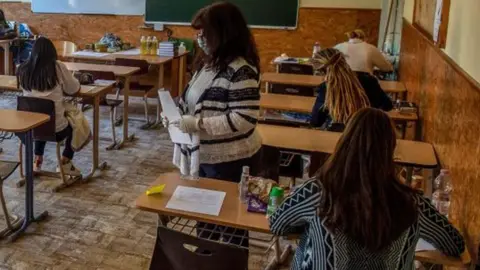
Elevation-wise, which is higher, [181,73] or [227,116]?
[227,116]

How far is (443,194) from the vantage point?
2193 millimetres

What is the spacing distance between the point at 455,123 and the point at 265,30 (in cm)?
496

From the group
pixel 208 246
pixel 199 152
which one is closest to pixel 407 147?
pixel 199 152

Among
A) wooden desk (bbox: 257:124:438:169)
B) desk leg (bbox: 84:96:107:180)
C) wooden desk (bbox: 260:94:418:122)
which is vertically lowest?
desk leg (bbox: 84:96:107:180)

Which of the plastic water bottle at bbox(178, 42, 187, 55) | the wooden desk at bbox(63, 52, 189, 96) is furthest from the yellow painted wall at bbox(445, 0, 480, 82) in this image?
the plastic water bottle at bbox(178, 42, 187, 55)

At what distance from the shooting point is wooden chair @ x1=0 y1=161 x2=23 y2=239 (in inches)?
121

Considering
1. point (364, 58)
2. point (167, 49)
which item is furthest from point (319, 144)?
point (167, 49)

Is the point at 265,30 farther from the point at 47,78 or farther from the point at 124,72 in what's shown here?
the point at 47,78

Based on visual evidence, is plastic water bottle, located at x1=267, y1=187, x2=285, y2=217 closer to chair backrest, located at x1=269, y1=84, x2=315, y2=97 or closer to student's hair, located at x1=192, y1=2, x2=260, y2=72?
student's hair, located at x1=192, y1=2, x2=260, y2=72

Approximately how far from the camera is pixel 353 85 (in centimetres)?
312

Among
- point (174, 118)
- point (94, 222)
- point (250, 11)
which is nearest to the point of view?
point (174, 118)

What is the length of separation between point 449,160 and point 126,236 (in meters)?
1.92

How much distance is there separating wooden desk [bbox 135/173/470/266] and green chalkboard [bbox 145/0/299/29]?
5.16m

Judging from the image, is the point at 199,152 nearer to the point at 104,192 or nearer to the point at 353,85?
the point at 353,85
